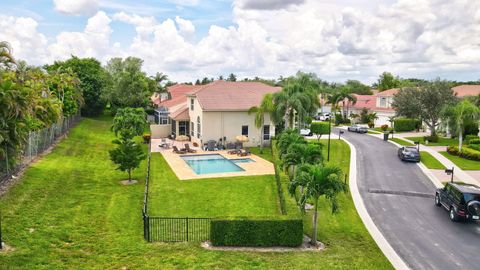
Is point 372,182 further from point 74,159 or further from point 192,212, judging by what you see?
point 74,159

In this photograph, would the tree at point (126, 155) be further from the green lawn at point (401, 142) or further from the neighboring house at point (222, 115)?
the green lawn at point (401, 142)

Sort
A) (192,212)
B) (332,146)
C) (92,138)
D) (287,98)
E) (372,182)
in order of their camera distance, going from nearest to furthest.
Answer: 1. (192,212)
2. (372,182)
3. (287,98)
4. (332,146)
5. (92,138)

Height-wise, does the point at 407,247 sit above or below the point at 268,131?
below

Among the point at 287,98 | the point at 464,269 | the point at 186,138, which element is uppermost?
the point at 287,98

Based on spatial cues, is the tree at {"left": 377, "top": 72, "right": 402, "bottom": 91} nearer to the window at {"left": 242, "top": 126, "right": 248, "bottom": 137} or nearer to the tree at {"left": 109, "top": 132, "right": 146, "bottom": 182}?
the window at {"left": 242, "top": 126, "right": 248, "bottom": 137}

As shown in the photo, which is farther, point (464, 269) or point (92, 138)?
point (92, 138)

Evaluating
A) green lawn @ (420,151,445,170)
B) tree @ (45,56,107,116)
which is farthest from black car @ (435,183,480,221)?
tree @ (45,56,107,116)

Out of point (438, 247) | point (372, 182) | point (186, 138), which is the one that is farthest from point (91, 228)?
point (186, 138)
